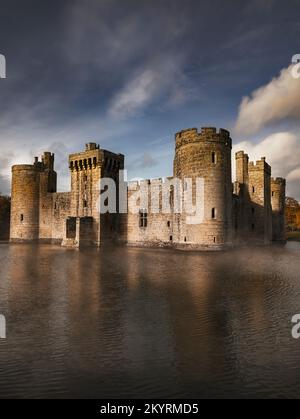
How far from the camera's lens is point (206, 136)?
25.0 metres

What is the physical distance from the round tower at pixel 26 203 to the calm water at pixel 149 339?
26.0 metres

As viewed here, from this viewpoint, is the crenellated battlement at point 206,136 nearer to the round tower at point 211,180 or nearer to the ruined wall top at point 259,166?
the round tower at point 211,180

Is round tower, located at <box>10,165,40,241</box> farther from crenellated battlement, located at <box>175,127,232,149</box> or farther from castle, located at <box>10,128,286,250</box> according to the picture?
crenellated battlement, located at <box>175,127,232,149</box>

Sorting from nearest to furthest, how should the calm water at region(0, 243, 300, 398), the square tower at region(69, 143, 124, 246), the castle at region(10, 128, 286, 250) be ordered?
the calm water at region(0, 243, 300, 398)
the castle at region(10, 128, 286, 250)
the square tower at region(69, 143, 124, 246)

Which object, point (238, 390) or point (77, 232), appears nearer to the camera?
point (238, 390)

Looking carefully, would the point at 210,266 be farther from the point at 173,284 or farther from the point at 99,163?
the point at 99,163

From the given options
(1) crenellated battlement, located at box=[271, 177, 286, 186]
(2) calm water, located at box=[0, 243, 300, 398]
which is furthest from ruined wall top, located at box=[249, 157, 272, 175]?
(2) calm water, located at box=[0, 243, 300, 398]

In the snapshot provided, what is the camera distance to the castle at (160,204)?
24906 mm

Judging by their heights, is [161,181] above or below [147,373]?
above

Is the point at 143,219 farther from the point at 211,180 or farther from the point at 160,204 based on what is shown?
the point at 211,180

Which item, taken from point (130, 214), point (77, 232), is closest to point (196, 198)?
point (130, 214)

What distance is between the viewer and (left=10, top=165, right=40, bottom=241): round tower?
3588cm

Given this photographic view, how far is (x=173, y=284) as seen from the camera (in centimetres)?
1100

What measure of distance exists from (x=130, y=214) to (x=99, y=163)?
595cm
